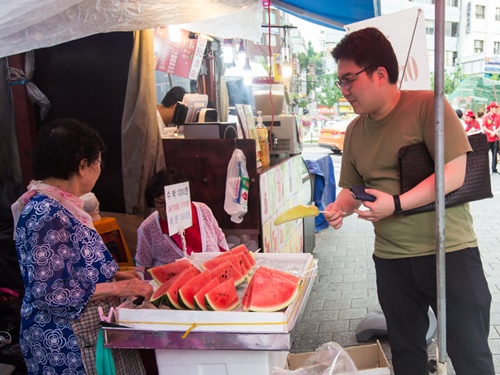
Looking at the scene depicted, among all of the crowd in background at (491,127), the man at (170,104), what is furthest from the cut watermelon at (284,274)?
the crowd in background at (491,127)

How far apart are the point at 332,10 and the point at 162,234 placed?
2972 mm

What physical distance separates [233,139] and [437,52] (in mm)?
2417

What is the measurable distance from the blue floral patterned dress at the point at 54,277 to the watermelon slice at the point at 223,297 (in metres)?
0.62

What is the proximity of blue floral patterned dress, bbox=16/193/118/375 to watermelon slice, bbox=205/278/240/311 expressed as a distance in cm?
62

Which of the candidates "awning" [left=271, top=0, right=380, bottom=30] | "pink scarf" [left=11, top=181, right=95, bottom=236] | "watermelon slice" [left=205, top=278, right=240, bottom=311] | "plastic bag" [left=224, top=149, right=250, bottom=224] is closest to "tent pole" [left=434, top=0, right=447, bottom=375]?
"watermelon slice" [left=205, top=278, right=240, bottom=311]

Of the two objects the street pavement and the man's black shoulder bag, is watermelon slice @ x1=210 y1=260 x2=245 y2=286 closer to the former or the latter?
the man's black shoulder bag

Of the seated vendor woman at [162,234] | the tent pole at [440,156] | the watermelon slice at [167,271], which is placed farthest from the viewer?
the seated vendor woman at [162,234]

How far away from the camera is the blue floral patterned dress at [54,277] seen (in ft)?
6.77

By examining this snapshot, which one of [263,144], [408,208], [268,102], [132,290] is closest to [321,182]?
[268,102]

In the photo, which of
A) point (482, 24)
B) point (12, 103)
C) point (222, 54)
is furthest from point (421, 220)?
point (482, 24)

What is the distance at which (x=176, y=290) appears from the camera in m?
2.06

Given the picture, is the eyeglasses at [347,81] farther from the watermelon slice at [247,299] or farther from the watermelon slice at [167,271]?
the watermelon slice at [167,271]

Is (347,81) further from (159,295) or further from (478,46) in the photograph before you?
(478,46)

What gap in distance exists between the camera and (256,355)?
77.4 inches
